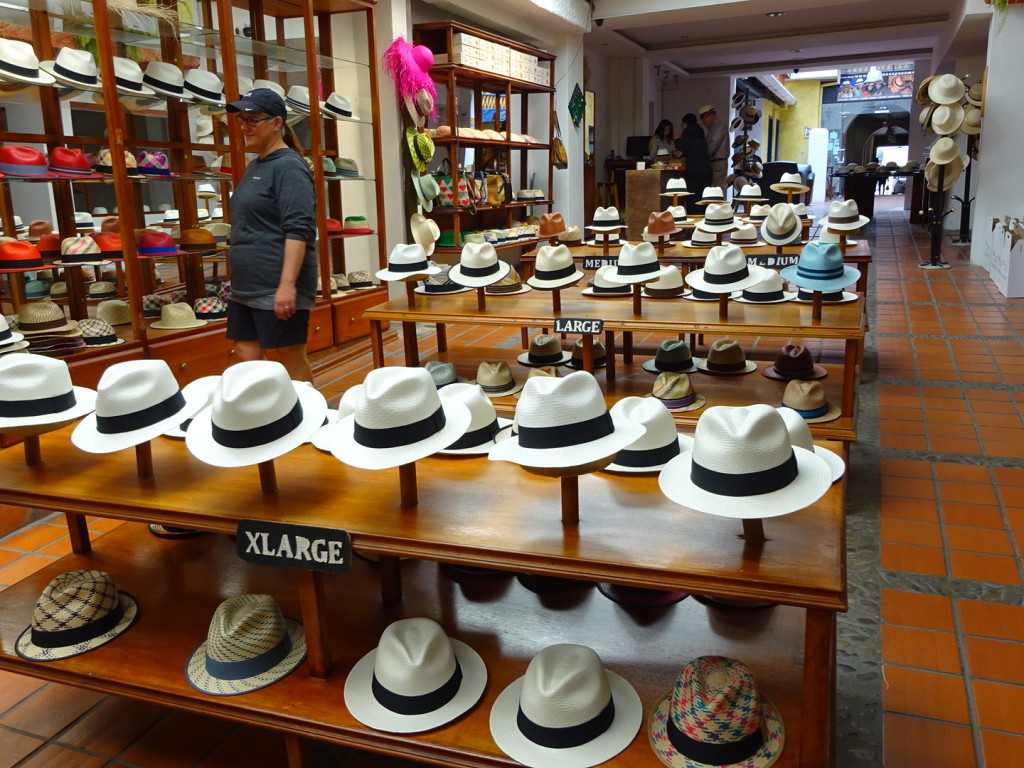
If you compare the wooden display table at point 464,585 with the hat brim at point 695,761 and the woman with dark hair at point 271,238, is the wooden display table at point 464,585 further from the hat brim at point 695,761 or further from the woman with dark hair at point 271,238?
the woman with dark hair at point 271,238

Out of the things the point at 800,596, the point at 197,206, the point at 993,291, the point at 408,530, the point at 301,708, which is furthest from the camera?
the point at 993,291

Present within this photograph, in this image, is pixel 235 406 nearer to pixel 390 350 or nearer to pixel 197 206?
pixel 197 206

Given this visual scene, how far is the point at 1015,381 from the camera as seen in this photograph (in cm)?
507

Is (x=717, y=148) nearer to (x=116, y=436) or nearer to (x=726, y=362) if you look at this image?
(x=726, y=362)

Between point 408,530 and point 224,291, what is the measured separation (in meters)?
4.44

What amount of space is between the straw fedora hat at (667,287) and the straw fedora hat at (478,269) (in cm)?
85

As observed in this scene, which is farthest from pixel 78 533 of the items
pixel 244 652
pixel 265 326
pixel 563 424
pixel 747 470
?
pixel 747 470

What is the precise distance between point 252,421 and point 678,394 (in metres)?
2.35

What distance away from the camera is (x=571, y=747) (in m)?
1.61

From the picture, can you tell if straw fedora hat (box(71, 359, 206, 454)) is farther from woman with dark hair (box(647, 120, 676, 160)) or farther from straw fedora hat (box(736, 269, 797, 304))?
woman with dark hair (box(647, 120, 676, 160))

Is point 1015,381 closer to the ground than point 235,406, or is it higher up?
closer to the ground

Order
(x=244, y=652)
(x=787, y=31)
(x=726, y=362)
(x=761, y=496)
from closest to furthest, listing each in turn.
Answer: (x=761, y=496) → (x=244, y=652) → (x=726, y=362) → (x=787, y=31)

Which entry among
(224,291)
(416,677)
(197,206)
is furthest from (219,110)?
(416,677)

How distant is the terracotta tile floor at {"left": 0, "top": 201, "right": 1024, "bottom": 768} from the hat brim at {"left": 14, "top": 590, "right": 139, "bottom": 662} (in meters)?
0.32
